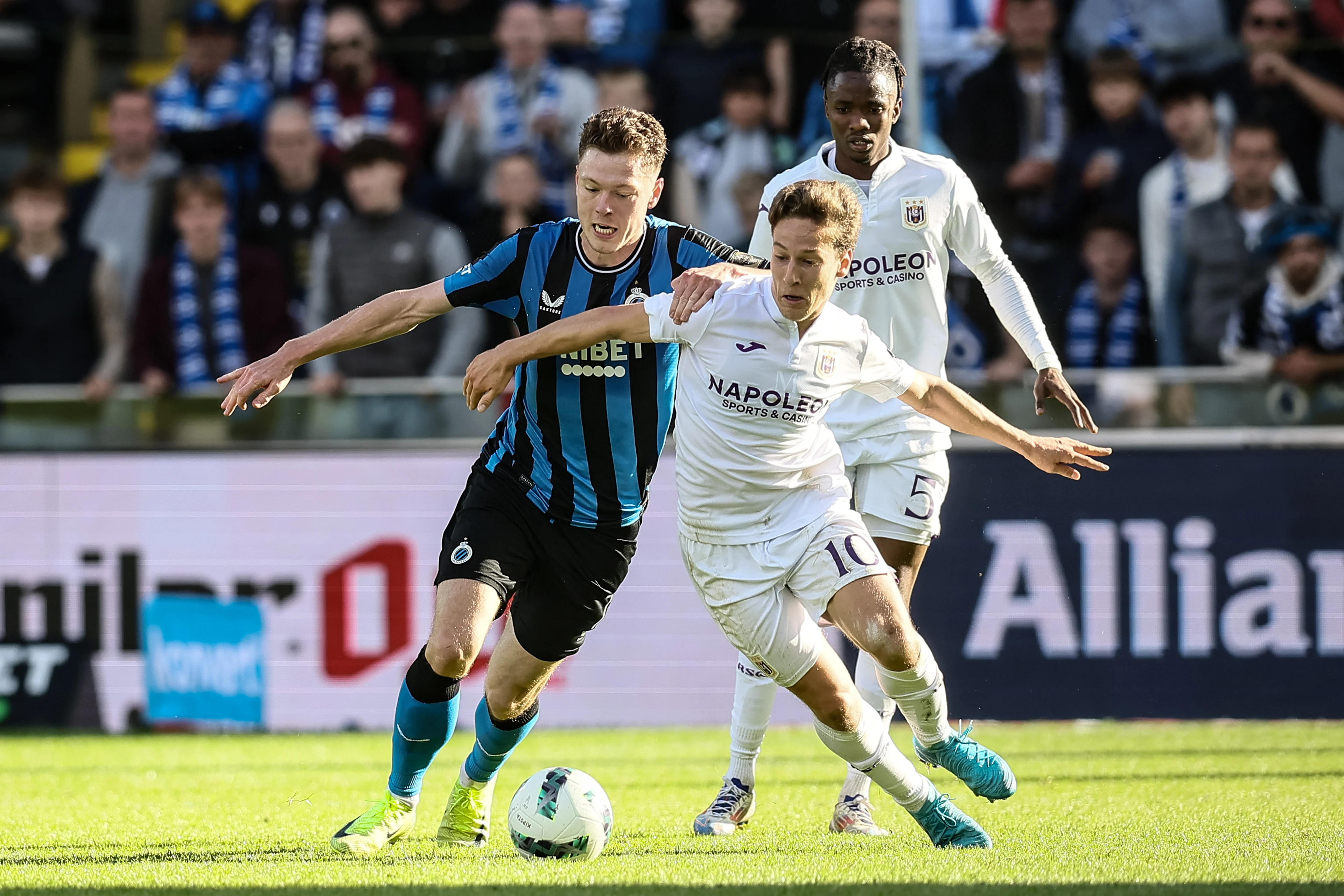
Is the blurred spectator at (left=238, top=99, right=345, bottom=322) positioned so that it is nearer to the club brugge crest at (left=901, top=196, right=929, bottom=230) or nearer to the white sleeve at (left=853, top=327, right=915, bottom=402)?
the club brugge crest at (left=901, top=196, right=929, bottom=230)

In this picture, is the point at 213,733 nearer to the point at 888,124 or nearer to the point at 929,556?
the point at 929,556

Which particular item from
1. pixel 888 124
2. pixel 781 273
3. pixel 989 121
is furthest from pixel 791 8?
pixel 781 273

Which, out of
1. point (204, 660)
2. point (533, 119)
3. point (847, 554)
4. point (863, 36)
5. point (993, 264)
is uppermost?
point (863, 36)

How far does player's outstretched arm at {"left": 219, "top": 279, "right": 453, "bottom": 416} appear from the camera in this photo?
478 centimetres

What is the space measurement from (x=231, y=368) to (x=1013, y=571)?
462 centimetres

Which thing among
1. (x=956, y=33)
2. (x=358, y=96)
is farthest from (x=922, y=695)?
(x=358, y=96)

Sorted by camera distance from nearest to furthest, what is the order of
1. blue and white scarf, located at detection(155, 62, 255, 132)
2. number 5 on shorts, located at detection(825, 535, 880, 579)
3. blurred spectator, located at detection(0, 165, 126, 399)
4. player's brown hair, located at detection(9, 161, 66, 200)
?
number 5 on shorts, located at detection(825, 535, 880, 579) → blurred spectator, located at detection(0, 165, 126, 399) → player's brown hair, located at detection(9, 161, 66, 200) → blue and white scarf, located at detection(155, 62, 255, 132)

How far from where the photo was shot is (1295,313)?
893 cm

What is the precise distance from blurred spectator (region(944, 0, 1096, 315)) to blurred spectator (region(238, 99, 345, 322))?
3807 millimetres

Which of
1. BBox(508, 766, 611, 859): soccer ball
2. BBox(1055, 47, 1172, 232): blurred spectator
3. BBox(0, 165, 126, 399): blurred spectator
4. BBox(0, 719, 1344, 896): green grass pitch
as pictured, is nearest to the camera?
BBox(0, 719, 1344, 896): green grass pitch

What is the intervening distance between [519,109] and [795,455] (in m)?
6.32

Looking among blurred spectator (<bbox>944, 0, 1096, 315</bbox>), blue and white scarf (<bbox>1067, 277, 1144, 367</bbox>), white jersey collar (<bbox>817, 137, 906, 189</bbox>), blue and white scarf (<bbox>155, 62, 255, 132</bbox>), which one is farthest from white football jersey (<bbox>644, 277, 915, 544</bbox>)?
blue and white scarf (<bbox>155, 62, 255, 132</bbox>)

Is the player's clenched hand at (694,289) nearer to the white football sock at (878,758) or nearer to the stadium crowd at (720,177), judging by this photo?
the white football sock at (878,758)

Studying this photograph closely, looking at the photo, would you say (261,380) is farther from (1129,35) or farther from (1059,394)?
(1129,35)
